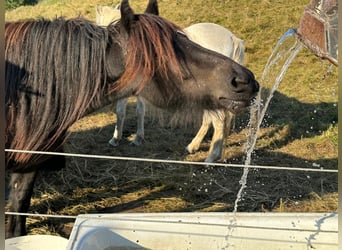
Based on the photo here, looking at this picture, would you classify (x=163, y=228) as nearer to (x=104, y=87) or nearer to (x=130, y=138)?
(x=104, y=87)

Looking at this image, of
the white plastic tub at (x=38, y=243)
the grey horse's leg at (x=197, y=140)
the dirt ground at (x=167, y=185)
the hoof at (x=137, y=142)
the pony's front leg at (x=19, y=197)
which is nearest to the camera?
the white plastic tub at (x=38, y=243)

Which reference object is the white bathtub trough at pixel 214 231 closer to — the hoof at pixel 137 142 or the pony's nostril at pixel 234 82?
the pony's nostril at pixel 234 82

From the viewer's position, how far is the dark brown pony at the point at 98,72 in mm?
1939

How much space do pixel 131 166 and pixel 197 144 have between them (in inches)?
33.6

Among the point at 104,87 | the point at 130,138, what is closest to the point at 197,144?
the point at 130,138

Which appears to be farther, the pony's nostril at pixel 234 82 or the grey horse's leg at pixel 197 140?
the grey horse's leg at pixel 197 140

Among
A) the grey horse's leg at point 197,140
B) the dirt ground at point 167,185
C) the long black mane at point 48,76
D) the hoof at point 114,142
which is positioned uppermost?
the long black mane at point 48,76

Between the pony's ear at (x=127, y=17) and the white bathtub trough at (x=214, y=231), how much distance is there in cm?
82

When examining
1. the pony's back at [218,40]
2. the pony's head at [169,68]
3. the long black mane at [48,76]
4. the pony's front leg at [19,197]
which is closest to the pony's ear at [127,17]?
the pony's head at [169,68]

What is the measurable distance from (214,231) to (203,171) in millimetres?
1836

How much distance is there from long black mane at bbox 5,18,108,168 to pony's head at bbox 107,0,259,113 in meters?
0.09

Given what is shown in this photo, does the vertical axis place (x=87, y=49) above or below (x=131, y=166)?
above

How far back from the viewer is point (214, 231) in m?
1.86

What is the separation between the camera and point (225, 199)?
3.20m
